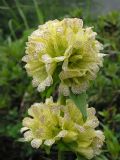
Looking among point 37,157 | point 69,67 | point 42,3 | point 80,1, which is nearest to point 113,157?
point 37,157

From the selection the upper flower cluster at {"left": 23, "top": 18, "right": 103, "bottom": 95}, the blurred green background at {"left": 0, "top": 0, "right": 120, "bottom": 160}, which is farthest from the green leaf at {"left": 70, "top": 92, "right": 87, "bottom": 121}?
the blurred green background at {"left": 0, "top": 0, "right": 120, "bottom": 160}

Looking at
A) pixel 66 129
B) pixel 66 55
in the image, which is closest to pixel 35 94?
pixel 66 129

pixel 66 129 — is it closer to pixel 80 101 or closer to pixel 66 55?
pixel 80 101

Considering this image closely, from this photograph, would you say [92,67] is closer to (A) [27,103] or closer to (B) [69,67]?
(B) [69,67]

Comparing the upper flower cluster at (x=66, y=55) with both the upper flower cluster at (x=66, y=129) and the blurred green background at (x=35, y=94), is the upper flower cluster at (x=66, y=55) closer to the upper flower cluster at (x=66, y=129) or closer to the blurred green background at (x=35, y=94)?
the upper flower cluster at (x=66, y=129)

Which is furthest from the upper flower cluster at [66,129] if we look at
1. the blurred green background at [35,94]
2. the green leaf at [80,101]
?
the blurred green background at [35,94]

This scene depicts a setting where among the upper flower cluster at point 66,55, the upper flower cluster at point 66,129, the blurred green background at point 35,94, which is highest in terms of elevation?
the blurred green background at point 35,94

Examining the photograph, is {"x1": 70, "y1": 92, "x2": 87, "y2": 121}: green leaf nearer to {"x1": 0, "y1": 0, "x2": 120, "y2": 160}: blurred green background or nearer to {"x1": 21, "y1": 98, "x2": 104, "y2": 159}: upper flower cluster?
{"x1": 21, "y1": 98, "x2": 104, "y2": 159}: upper flower cluster
